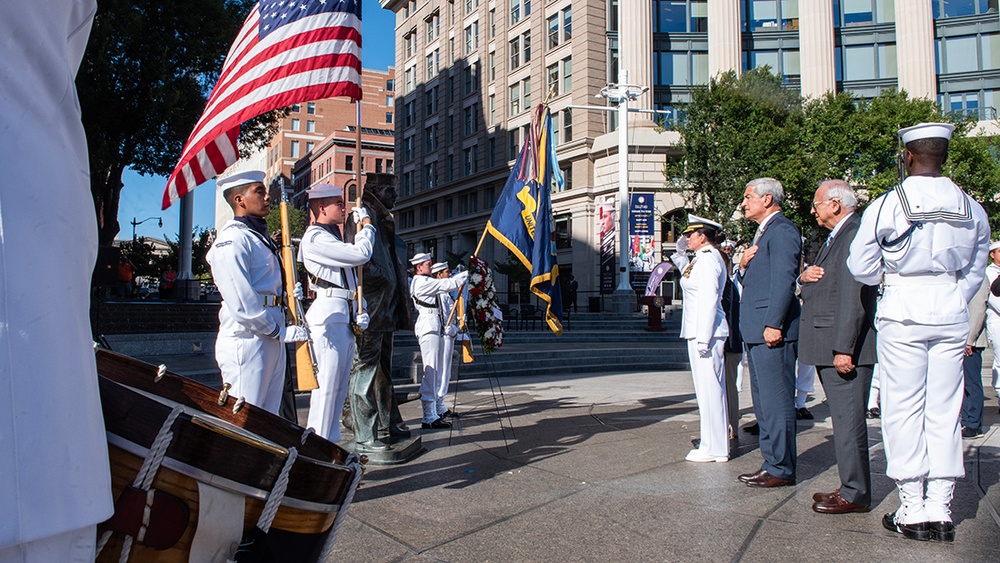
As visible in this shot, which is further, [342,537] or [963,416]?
[963,416]

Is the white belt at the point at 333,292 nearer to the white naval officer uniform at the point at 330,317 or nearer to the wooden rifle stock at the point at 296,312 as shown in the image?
the white naval officer uniform at the point at 330,317

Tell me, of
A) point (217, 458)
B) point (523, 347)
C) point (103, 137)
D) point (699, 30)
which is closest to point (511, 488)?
point (217, 458)

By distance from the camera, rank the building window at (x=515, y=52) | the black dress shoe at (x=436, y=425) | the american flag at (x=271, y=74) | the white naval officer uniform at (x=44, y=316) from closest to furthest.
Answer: the white naval officer uniform at (x=44, y=316), the american flag at (x=271, y=74), the black dress shoe at (x=436, y=425), the building window at (x=515, y=52)

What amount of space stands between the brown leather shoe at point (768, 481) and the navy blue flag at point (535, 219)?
310 cm

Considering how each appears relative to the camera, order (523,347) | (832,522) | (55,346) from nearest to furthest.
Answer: (55,346) < (832,522) < (523,347)

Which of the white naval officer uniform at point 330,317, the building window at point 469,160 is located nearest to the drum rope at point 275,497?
the white naval officer uniform at point 330,317

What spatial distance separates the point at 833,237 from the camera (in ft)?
15.2

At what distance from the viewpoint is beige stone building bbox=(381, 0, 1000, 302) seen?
3800cm

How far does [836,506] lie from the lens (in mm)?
4270

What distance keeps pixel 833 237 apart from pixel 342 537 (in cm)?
354

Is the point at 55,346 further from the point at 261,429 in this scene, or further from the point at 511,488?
the point at 511,488

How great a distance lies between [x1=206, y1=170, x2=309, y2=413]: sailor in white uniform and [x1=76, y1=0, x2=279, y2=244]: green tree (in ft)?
57.3

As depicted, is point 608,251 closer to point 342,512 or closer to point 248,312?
point 248,312

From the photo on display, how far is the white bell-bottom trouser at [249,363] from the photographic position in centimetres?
434
